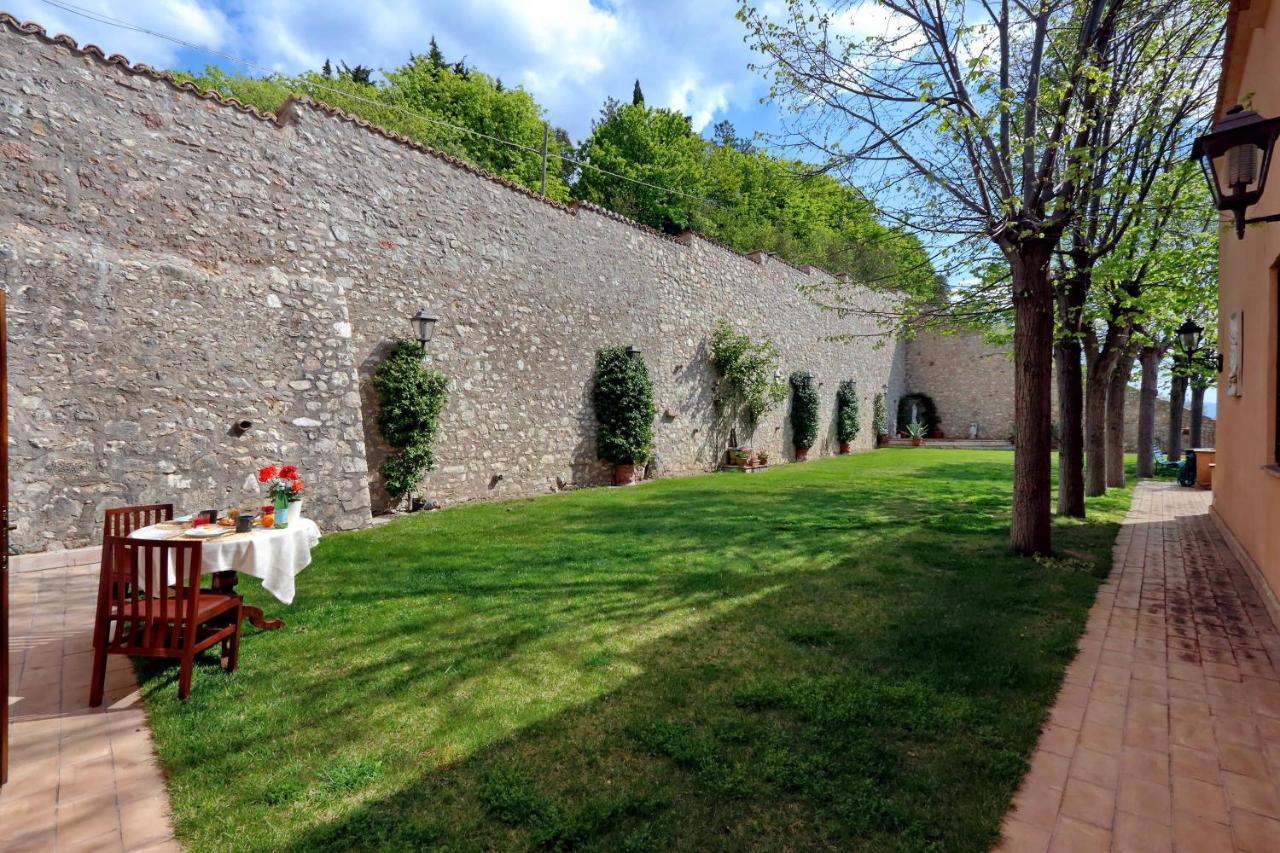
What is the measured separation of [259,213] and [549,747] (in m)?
6.98

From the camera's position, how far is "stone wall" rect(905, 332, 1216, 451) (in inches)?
952

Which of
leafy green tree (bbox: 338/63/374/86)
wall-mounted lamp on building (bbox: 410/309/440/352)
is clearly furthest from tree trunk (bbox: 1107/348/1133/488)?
leafy green tree (bbox: 338/63/374/86)

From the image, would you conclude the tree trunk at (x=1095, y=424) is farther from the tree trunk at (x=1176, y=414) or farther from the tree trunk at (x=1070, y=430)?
the tree trunk at (x=1176, y=414)

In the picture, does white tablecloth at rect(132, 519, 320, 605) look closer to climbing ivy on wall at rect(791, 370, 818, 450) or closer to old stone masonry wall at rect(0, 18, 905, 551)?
old stone masonry wall at rect(0, 18, 905, 551)

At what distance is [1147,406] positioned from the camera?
42.9ft

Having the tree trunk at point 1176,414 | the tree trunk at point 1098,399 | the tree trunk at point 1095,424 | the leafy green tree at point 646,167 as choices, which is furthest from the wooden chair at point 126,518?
the tree trunk at point 1176,414

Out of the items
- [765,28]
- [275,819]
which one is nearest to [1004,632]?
[275,819]

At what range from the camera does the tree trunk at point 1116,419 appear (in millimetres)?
10969

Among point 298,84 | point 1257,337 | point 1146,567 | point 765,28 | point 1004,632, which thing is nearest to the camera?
point 1004,632

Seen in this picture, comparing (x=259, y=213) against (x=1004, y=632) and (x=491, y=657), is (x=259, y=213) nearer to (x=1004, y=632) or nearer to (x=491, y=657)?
(x=491, y=657)

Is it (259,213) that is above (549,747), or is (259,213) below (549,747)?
above

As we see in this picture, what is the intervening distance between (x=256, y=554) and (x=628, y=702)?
2.33m

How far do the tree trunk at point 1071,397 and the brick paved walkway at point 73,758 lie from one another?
354 inches

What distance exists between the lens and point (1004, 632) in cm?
374
